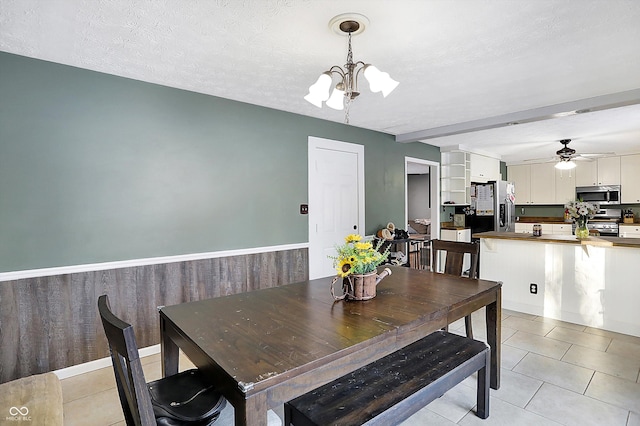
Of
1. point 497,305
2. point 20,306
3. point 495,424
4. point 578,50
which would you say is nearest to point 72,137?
point 20,306

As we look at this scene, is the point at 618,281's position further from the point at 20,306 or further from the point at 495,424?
the point at 20,306

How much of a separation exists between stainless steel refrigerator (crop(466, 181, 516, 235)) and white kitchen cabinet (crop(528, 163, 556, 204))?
135 cm

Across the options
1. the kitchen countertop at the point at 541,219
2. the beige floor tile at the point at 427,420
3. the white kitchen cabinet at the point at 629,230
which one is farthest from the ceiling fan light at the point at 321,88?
the kitchen countertop at the point at 541,219

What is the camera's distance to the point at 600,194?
6.74 metres

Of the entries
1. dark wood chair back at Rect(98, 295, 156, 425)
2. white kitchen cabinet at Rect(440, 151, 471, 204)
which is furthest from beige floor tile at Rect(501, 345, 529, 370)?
white kitchen cabinet at Rect(440, 151, 471, 204)

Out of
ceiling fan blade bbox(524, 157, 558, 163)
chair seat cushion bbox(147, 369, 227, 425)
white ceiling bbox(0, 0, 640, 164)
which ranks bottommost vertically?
chair seat cushion bbox(147, 369, 227, 425)

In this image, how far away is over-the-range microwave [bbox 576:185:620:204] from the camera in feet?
21.5

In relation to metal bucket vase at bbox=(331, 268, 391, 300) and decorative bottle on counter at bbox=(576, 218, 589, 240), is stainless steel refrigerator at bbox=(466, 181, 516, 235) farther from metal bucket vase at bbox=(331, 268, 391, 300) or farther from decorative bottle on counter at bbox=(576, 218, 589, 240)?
metal bucket vase at bbox=(331, 268, 391, 300)

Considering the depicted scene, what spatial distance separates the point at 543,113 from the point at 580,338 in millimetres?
2272

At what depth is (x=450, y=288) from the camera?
6.79ft

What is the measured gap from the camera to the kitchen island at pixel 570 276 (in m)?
3.23

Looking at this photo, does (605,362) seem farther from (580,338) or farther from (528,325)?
(528,325)

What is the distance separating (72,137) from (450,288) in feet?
9.50

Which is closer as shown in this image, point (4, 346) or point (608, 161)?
point (4, 346)
